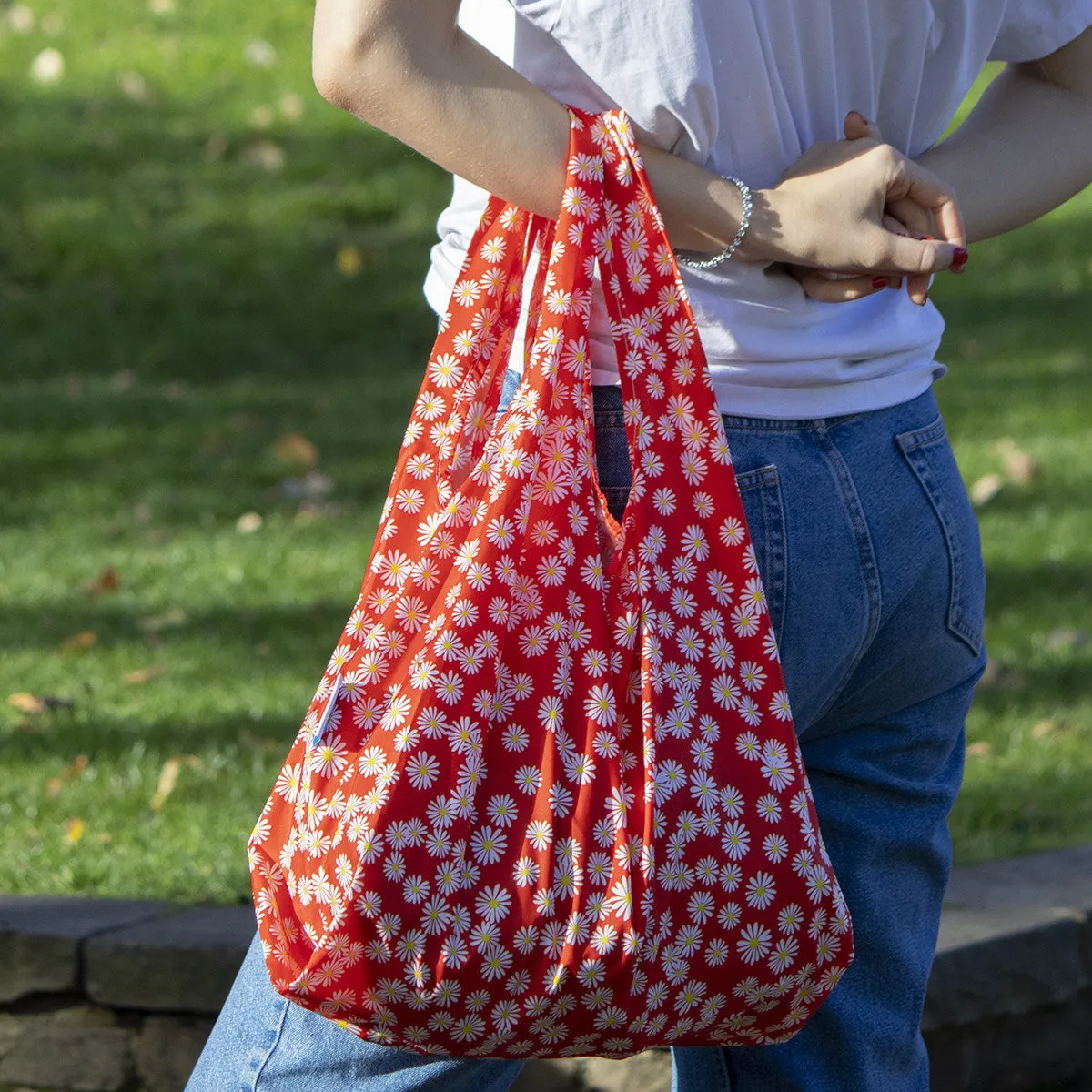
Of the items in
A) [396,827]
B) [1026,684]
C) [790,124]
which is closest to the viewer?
[396,827]

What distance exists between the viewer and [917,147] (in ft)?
5.15

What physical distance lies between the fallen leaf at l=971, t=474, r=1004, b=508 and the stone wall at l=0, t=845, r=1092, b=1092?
2.83m

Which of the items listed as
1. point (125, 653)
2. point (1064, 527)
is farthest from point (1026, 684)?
point (125, 653)

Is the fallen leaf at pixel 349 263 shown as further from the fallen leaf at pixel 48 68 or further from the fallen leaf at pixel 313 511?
the fallen leaf at pixel 313 511

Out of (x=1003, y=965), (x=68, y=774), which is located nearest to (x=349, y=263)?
(x=68, y=774)

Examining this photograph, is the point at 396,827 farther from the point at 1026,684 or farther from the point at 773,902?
the point at 1026,684

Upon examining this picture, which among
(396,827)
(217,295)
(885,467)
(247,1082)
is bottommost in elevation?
(217,295)

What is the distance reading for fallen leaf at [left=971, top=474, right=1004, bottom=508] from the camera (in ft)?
18.4

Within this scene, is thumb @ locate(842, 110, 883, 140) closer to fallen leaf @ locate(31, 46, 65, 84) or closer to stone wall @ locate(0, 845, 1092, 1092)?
stone wall @ locate(0, 845, 1092, 1092)

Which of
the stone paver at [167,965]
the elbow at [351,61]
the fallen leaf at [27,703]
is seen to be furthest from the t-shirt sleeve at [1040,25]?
the fallen leaf at [27,703]

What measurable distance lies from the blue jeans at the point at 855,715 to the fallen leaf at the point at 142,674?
8.93ft

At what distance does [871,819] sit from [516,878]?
0.43m

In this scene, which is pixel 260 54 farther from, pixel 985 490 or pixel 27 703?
pixel 27 703

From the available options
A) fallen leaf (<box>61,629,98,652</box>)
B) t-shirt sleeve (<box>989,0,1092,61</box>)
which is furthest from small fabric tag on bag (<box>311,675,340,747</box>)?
fallen leaf (<box>61,629,98,652</box>)
